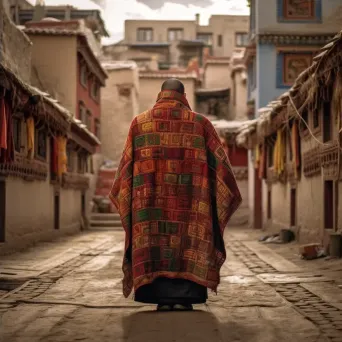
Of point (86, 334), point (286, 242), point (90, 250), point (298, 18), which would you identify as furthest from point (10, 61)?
point (86, 334)

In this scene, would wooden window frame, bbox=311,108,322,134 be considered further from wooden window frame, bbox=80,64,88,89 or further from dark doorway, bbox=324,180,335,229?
wooden window frame, bbox=80,64,88,89

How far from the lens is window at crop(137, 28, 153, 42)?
68000mm

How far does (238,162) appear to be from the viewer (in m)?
35.8

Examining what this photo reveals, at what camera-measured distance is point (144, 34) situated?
68.1m

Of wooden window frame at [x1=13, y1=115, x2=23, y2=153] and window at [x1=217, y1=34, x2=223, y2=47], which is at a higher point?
window at [x1=217, y1=34, x2=223, y2=47]

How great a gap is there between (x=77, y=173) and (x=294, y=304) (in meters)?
20.9

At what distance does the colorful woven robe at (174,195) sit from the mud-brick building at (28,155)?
6372 millimetres

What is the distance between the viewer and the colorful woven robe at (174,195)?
6488 millimetres

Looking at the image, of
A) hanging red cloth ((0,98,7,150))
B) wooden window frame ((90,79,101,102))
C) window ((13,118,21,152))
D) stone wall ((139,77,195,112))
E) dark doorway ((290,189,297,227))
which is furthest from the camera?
stone wall ((139,77,195,112))

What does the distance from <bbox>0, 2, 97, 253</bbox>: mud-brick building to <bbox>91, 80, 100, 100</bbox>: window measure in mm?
10299

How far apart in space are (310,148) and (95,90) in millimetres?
22401

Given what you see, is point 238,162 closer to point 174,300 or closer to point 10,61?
point 10,61

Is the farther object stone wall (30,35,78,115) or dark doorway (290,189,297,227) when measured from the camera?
stone wall (30,35,78,115)

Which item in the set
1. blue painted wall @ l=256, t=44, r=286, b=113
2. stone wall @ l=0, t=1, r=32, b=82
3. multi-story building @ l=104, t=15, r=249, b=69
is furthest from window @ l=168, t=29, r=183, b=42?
stone wall @ l=0, t=1, r=32, b=82
